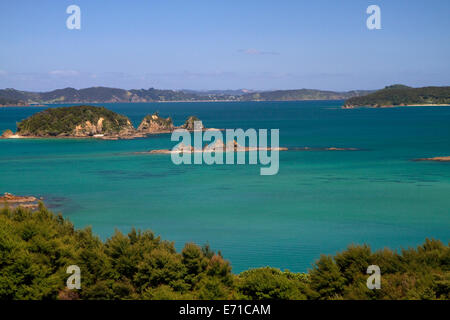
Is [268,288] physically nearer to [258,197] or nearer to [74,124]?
[258,197]

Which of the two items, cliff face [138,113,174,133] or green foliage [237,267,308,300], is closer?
green foliage [237,267,308,300]

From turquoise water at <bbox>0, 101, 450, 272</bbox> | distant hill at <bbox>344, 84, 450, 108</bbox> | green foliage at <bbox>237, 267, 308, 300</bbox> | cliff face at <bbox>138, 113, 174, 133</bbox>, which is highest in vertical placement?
distant hill at <bbox>344, 84, 450, 108</bbox>

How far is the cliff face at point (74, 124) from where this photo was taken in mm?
83125

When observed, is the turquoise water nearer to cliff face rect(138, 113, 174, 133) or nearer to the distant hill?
cliff face rect(138, 113, 174, 133)

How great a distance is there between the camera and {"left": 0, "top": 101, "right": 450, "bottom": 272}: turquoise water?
25672mm

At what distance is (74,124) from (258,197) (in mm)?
55343

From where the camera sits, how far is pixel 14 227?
1639 centimetres

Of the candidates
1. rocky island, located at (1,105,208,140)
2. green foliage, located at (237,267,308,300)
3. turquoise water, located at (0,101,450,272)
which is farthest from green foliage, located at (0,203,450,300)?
rocky island, located at (1,105,208,140)

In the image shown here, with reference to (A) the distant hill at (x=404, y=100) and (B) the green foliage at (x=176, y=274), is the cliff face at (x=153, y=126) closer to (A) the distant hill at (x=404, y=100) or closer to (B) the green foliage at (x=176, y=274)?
(B) the green foliage at (x=176, y=274)

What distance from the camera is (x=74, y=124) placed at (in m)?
85.2

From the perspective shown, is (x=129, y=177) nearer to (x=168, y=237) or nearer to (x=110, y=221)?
(x=110, y=221)

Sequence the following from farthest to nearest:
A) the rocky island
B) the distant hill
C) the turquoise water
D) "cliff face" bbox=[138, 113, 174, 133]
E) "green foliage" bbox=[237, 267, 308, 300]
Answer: the distant hill < "cliff face" bbox=[138, 113, 174, 133] < the rocky island < the turquoise water < "green foliage" bbox=[237, 267, 308, 300]

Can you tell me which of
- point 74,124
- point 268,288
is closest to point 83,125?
point 74,124

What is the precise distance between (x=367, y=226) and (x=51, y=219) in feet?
48.7
